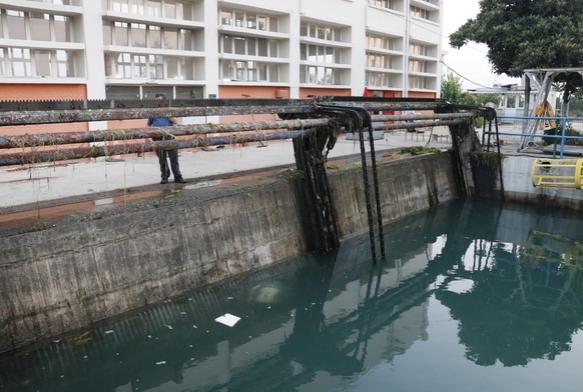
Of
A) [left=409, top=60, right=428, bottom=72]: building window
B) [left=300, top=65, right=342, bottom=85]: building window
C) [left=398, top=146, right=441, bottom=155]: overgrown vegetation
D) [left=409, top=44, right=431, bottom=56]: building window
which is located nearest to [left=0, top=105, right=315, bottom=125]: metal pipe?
[left=398, top=146, right=441, bottom=155]: overgrown vegetation

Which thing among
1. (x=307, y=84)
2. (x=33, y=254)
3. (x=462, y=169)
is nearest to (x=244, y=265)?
(x=33, y=254)

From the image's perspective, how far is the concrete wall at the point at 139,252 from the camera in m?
5.91

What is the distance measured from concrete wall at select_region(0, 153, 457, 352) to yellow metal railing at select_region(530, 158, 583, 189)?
553 cm

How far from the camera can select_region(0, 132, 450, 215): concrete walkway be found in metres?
8.20

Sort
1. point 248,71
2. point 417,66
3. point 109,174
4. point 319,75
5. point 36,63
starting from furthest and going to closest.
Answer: point 417,66, point 319,75, point 248,71, point 36,63, point 109,174

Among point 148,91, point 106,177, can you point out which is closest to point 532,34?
point 148,91

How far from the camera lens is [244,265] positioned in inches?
330

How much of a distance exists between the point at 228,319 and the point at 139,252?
57.5 inches

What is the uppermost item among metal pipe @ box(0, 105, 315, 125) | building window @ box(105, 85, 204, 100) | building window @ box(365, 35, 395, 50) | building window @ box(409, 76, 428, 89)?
building window @ box(365, 35, 395, 50)

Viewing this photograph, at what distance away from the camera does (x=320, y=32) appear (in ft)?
80.9

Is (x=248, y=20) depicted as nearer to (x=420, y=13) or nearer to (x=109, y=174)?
(x=109, y=174)

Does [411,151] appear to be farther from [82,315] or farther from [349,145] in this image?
[82,315]

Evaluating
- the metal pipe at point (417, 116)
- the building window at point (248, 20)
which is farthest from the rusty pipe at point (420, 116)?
the building window at point (248, 20)

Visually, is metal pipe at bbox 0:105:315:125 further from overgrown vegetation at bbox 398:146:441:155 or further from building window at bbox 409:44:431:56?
building window at bbox 409:44:431:56
